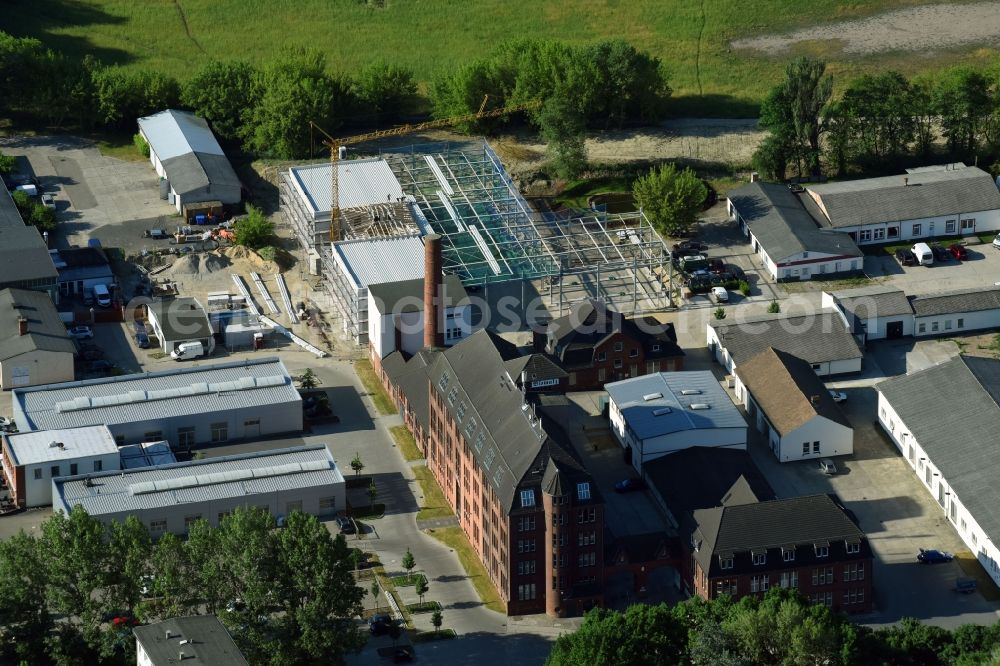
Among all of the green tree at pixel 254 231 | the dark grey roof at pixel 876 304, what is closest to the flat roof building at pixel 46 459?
the green tree at pixel 254 231

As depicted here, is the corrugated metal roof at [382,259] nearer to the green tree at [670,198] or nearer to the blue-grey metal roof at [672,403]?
the blue-grey metal roof at [672,403]

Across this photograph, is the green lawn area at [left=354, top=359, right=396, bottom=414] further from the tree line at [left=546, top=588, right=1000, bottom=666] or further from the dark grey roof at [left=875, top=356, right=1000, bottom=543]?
the dark grey roof at [left=875, top=356, right=1000, bottom=543]

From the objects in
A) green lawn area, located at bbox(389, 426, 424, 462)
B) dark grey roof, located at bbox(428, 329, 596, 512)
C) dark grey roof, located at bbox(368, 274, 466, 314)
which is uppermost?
dark grey roof, located at bbox(428, 329, 596, 512)

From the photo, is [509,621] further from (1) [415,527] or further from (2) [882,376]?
(2) [882,376]

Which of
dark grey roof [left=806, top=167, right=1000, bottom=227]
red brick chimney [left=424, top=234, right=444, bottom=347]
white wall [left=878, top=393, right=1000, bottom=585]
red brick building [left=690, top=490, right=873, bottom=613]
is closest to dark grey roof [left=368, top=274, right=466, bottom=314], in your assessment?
red brick chimney [left=424, top=234, right=444, bottom=347]

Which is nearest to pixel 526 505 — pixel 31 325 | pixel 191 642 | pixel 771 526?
pixel 771 526

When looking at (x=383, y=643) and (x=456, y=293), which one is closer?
(x=383, y=643)

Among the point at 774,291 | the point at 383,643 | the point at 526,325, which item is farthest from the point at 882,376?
the point at 383,643
